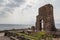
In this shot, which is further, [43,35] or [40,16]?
[40,16]

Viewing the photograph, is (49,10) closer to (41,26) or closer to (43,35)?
(41,26)

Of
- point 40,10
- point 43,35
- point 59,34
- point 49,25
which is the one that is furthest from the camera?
point 40,10

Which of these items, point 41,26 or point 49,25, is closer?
point 49,25

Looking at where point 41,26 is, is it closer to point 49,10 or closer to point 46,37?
point 49,10

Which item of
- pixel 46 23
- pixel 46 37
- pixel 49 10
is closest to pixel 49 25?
pixel 46 23

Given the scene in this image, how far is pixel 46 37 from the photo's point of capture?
11930mm

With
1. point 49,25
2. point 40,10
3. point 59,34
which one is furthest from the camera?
point 40,10

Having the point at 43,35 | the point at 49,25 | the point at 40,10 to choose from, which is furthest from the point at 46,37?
the point at 40,10

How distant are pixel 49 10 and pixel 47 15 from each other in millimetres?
688

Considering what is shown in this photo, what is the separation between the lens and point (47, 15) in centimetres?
2002

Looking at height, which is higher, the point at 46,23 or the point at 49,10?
the point at 49,10

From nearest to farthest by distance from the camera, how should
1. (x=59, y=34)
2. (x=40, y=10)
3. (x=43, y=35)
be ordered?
(x=43, y=35), (x=59, y=34), (x=40, y=10)

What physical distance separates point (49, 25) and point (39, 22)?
2.30m

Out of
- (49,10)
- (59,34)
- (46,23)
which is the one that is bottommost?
(59,34)
